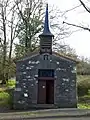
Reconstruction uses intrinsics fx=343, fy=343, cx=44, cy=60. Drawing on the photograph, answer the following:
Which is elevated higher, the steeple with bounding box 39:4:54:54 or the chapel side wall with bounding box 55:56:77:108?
the steeple with bounding box 39:4:54:54

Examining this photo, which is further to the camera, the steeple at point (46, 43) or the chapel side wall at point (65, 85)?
the steeple at point (46, 43)

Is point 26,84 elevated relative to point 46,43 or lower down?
lower down

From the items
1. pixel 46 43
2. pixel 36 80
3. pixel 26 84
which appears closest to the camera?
pixel 36 80

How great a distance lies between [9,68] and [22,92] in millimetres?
16295

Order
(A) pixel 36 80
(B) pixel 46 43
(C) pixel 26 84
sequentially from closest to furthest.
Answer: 1. (A) pixel 36 80
2. (C) pixel 26 84
3. (B) pixel 46 43

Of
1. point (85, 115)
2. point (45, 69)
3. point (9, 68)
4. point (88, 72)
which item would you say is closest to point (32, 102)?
point (45, 69)

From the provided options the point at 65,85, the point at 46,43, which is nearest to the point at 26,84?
the point at 65,85

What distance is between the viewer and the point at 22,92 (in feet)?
97.1

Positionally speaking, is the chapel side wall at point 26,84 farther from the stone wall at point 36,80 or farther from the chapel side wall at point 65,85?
the chapel side wall at point 65,85

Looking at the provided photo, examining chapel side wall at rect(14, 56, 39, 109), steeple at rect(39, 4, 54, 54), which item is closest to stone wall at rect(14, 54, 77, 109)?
chapel side wall at rect(14, 56, 39, 109)

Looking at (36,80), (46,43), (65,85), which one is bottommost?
(65,85)

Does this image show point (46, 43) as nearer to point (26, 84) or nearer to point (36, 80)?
point (36, 80)

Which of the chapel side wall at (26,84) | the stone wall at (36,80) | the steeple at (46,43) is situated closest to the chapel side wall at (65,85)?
the stone wall at (36,80)

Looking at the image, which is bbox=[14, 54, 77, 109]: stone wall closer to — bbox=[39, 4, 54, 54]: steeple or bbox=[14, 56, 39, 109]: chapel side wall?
bbox=[14, 56, 39, 109]: chapel side wall
